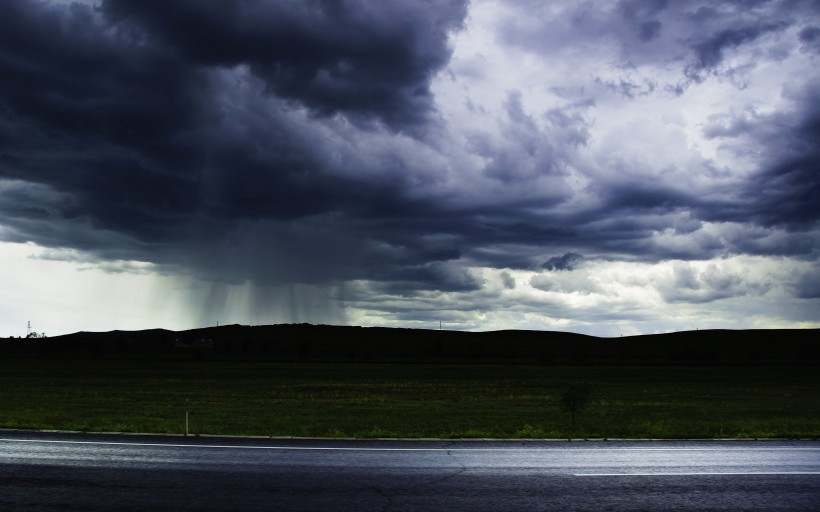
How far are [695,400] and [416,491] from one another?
51037mm

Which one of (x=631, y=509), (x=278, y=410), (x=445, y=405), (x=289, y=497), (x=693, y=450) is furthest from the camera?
(x=445, y=405)

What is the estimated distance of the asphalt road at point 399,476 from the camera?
9.60m

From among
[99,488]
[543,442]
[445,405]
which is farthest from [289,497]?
[445,405]

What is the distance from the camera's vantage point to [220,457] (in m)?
13.9

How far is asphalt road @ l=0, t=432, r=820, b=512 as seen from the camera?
9602mm

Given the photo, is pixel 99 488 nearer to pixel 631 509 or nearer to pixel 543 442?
pixel 631 509

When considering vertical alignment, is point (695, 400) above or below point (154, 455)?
below

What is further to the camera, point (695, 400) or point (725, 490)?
point (695, 400)

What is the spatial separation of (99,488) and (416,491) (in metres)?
5.03

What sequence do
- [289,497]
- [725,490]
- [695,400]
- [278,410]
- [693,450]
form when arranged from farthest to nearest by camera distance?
[695,400]
[278,410]
[693,450]
[725,490]
[289,497]

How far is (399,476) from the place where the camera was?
1166cm

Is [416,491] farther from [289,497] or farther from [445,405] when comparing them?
[445,405]

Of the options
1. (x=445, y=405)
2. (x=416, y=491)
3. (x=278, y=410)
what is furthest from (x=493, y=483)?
(x=445, y=405)

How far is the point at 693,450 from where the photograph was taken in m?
15.6
